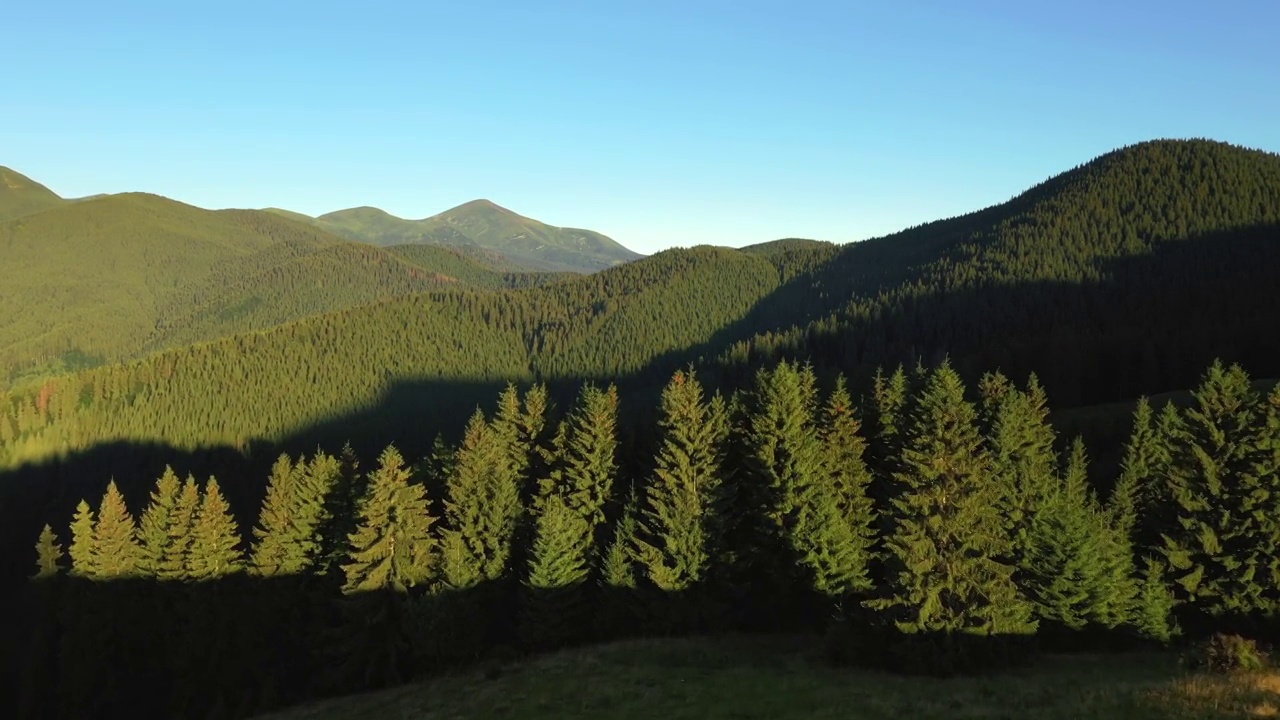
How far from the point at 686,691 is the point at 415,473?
36.4 m

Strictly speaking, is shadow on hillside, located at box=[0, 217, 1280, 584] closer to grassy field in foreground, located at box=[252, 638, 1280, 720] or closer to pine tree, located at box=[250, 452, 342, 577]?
pine tree, located at box=[250, 452, 342, 577]

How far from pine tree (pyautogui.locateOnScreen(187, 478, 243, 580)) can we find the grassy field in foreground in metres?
17.3

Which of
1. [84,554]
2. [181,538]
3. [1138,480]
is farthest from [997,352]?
[84,554]

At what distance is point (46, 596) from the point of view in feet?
212

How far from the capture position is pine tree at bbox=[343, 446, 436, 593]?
43.6m

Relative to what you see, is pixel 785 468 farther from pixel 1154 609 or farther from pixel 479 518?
pixel 479 518

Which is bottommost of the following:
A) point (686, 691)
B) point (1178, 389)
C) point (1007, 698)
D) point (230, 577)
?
point (230, 577)

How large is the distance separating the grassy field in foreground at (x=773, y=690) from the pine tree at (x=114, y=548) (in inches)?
997

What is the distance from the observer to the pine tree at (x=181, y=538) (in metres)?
53.6

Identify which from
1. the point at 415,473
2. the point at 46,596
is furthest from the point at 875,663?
the point at 46,596

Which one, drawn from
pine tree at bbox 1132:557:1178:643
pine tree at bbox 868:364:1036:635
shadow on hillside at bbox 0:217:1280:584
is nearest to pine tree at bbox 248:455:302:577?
pine tree at bbox 868:364:1036:635

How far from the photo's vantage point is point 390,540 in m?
44.2

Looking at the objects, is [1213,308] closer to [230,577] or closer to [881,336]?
[881,336]

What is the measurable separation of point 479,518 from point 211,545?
22498 millimetres
